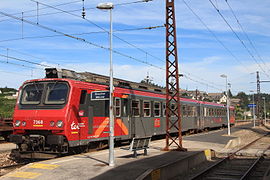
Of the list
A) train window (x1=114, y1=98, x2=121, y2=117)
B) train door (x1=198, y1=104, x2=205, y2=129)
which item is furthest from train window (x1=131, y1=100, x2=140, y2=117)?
train door (x1=198, y1=104, x2=205, y2=129)

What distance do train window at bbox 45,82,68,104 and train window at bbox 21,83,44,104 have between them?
1.37 feet

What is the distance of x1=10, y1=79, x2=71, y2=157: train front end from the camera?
39.3 ft

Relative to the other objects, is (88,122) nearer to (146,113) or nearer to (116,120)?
(116,120)

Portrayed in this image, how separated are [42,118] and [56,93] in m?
1.15

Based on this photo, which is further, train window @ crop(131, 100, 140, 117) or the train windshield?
train window @ crop(131, 100, 140, 117)

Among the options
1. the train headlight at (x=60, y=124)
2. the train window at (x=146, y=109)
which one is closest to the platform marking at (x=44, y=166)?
the train headlight at (x=60, y=124)

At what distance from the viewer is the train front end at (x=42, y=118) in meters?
12.0

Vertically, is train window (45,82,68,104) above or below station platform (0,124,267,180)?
above

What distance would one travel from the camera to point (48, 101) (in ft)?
41.6

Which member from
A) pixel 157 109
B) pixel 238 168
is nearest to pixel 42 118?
pixel 238 168

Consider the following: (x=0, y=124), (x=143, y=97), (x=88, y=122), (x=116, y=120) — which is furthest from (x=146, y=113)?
(x=0, y=124)

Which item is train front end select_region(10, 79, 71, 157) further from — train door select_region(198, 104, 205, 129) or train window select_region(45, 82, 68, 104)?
train door select_region(198, 104, 205, 129)

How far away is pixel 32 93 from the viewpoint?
13242 millimetres

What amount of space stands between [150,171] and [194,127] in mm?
19483
